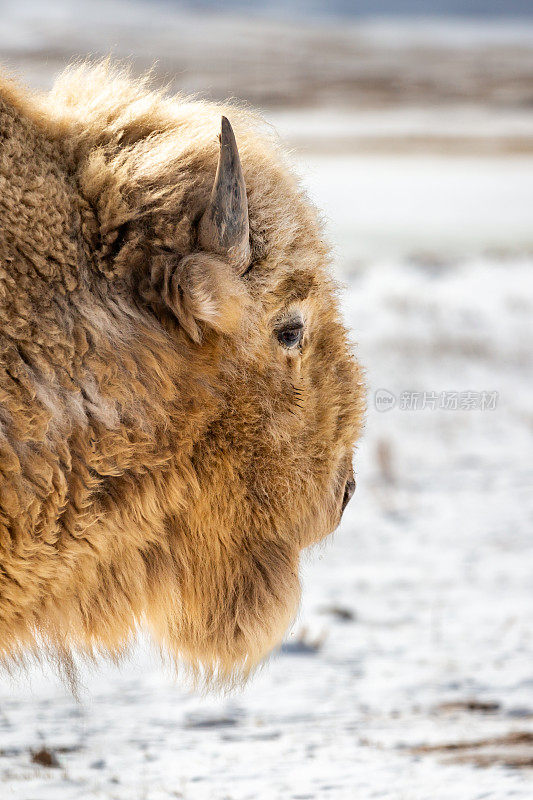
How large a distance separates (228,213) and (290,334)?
42 cm

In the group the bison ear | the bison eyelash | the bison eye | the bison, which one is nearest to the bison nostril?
the bison

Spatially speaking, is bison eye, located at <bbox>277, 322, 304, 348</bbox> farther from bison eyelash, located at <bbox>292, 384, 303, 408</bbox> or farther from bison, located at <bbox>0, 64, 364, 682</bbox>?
bison eyelash, located at <bbox>292, 384, 303, 408</bbox>

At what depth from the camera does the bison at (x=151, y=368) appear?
211 cm

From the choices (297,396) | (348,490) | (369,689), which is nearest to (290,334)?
(297,396)

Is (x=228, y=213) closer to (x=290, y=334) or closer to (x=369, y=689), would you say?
(x=290, y=334)

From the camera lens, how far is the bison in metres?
2.11

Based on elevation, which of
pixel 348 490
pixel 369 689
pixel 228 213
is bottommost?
pixel 369 689

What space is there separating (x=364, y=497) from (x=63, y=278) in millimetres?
6876

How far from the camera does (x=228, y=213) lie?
84.7 inches

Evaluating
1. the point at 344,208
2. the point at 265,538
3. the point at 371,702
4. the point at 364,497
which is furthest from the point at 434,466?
the point at 344,208

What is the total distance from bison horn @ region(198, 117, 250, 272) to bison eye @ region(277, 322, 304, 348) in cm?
23

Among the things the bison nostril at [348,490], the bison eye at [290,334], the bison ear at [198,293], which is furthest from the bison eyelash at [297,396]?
the bison nostril at [348,490]

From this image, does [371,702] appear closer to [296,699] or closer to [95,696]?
[296,699]

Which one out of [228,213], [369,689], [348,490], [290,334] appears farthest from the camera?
[369,689]
